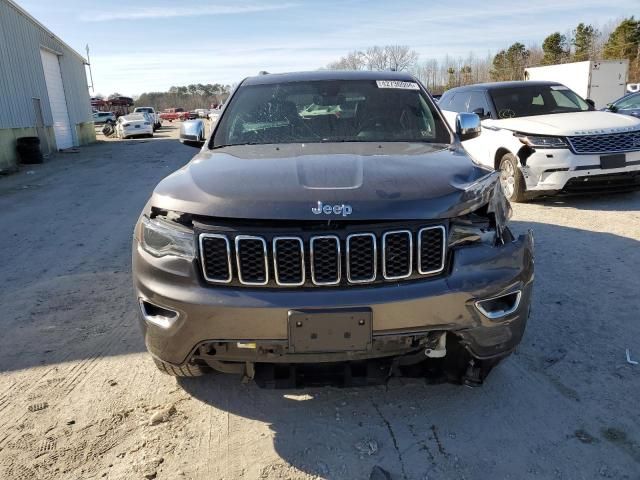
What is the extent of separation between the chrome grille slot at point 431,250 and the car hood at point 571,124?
17.1 feet

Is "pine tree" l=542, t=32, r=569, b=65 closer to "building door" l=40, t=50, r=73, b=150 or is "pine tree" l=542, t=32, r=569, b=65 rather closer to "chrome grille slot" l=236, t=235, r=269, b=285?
"building door" l=40, t=50, r=73, b=150

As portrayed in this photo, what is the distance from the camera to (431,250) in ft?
7.45

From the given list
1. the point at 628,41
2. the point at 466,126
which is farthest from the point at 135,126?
the point at 628,41

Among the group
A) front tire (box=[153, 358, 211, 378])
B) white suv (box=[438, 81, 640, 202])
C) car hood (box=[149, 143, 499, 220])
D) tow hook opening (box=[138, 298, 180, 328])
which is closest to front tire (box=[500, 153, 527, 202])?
white suv (box=[438, 81, 640, 202])

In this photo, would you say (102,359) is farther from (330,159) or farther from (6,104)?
(6,104)

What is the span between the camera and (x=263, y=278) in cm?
223

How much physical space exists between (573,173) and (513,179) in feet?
2.64

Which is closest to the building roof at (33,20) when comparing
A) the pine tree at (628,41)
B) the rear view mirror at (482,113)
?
the rear view mirror at (482,113)

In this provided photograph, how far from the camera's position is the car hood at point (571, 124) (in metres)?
6.66

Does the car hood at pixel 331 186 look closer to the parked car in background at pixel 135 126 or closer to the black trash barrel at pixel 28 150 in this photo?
the black trash barrel at pixel 28 150

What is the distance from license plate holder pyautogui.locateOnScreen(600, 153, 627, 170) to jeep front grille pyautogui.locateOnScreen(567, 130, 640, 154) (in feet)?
0.23

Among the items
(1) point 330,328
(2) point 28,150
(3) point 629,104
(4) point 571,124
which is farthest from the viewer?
(2) point 28,150

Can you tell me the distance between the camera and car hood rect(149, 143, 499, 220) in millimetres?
2223

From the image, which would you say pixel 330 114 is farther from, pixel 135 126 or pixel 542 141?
pixel 135 126
